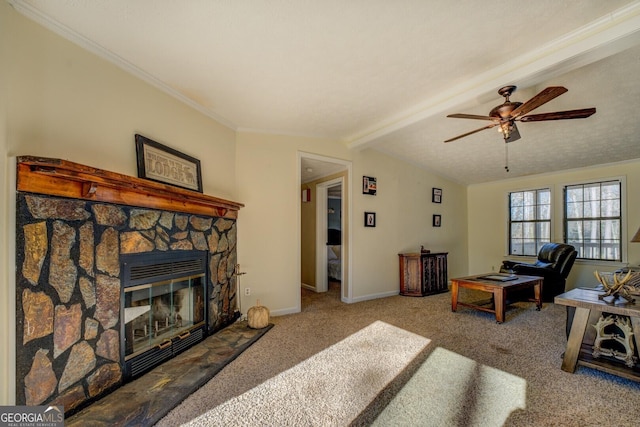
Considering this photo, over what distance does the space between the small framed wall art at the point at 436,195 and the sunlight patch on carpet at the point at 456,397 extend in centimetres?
383

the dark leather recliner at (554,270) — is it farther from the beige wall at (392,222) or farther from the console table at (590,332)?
the console table at (590,332)

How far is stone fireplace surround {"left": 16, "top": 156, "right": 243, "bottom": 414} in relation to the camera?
1.48 metres

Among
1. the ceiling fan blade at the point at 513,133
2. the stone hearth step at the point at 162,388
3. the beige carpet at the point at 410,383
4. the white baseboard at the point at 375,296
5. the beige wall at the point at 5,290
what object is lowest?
the white baseboard at the point at 375,296

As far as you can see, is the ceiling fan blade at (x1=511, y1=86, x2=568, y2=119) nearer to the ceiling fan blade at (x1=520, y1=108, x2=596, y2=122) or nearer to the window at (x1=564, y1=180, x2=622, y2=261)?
the ceiling fan blade at (x1=520, y1=108, x2=596, y2=122)

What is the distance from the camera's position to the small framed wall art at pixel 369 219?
15.0 ft

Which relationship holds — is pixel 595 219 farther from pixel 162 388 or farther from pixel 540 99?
pixel 162 388

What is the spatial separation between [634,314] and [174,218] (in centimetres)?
357

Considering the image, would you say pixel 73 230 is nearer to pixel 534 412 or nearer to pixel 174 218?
pixel 174 218

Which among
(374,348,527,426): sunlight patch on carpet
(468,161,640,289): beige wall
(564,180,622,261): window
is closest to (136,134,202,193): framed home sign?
(374,348,527,426): sunlight patch on carpet

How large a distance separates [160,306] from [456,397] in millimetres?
2335

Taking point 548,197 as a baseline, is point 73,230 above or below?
below

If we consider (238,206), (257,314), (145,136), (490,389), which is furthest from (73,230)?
(490,389)

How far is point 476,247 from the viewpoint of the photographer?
6.37 meters

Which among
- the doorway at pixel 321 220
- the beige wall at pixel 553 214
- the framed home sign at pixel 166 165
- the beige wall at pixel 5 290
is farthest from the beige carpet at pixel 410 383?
the beige wall at pixel 553 214
